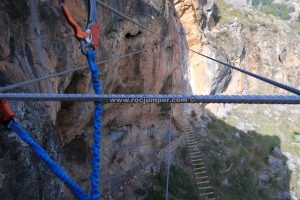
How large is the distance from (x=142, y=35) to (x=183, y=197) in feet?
18.9

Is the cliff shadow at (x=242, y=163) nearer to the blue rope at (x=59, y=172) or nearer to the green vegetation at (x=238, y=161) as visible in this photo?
the green vegetation at (x=238, y=161)

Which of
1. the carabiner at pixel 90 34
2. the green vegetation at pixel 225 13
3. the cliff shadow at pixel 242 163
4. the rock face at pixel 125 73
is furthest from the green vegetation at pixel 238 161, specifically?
the carabiner at pixel 90 34

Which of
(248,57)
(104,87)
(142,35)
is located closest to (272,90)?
(248,57)

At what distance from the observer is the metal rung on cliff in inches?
495

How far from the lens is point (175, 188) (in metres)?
11.8

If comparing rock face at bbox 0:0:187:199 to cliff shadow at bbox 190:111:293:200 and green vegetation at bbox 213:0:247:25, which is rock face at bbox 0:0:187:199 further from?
green vegetation at bbox 213:0:247:25

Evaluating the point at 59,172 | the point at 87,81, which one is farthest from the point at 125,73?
the point at 59,172

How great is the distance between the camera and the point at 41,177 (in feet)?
9.71

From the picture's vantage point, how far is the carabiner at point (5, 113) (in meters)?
2.27

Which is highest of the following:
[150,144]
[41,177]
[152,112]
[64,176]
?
[64,176]

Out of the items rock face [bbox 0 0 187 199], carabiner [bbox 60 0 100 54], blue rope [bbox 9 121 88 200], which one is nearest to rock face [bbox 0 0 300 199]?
rock face [bbox 0 0 187 199]

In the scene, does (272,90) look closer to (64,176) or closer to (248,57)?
(248,57)

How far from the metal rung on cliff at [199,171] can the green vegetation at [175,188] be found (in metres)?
0.42

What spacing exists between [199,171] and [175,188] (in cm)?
195
